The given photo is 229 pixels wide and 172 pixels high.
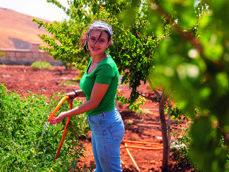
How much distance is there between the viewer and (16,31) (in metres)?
49.6

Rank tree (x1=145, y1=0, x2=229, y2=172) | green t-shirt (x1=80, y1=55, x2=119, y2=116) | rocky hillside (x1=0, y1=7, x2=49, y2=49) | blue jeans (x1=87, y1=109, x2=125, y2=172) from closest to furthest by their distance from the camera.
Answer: tree (x1=145, y1=0, x2=229, y2=172) → green t-shirt (x1=80, y1=55, x2=119, y2=116) → blue jeans (x1=87, y1=109, x2=125, y2=172) → rocky hillside (x1=0, y1=7, x2=49, y2=49)

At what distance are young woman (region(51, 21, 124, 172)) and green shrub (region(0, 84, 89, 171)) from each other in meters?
0.39

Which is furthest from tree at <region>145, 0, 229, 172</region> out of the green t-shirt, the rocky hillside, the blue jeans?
the rocky hillside

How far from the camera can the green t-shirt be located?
1.82 meters

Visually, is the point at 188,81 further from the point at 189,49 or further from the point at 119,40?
the point at 119,40

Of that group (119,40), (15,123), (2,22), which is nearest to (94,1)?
(119,40)

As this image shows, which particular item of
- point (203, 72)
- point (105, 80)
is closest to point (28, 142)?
point (105, 80)

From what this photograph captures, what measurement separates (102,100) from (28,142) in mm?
1141

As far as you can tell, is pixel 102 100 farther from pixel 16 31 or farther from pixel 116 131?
pixel 16 31

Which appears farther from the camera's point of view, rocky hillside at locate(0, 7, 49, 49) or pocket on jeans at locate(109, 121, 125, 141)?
rocky hillside at locate(0, 7, 49, 49)

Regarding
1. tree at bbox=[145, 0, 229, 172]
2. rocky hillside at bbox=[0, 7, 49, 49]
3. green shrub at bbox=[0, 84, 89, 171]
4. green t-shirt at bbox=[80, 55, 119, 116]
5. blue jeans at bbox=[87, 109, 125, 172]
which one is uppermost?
rocky hillside at bbox=[0, 7, 49, 49]

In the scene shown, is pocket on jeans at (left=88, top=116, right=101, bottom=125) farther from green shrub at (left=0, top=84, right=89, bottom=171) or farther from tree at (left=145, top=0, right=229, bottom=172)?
tree at (left=145, top=0, right=229, bottom=172)

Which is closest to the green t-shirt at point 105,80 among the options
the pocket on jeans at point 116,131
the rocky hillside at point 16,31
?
the pocket on jeans at point 116,131

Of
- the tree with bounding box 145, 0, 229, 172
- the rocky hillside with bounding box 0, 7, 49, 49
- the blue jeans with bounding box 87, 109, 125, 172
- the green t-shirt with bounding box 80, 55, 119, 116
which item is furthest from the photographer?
the rocky hillside with bounding box 0, 7, 49, 49
